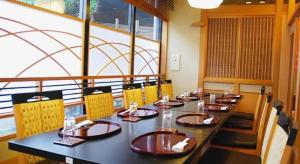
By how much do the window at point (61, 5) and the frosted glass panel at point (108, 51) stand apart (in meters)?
0.35

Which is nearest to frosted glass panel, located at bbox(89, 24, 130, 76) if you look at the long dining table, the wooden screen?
the wooden screen

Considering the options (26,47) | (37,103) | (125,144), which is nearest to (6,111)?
(26,47)

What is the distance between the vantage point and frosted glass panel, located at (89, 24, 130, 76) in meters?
3.78

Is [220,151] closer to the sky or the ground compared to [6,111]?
closer to the ground

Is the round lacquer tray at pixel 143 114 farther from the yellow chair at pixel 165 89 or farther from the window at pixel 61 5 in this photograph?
the yellow chair at pixel 165 89

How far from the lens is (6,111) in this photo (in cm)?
248

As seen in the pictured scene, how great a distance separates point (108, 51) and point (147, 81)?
86 centimetres

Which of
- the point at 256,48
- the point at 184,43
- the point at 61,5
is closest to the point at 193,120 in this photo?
the point at 61,5

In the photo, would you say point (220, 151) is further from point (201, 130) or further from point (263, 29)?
point (263, 29)

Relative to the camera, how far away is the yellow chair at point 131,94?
2928mm

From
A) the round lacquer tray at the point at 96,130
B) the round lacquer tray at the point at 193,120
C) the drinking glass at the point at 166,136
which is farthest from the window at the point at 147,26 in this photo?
the round lacquer tray at the point at 96,130

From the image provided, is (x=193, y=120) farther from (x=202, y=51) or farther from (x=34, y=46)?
(x=202, y=51)

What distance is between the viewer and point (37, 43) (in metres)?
2.87

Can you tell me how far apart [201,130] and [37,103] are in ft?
3.75
